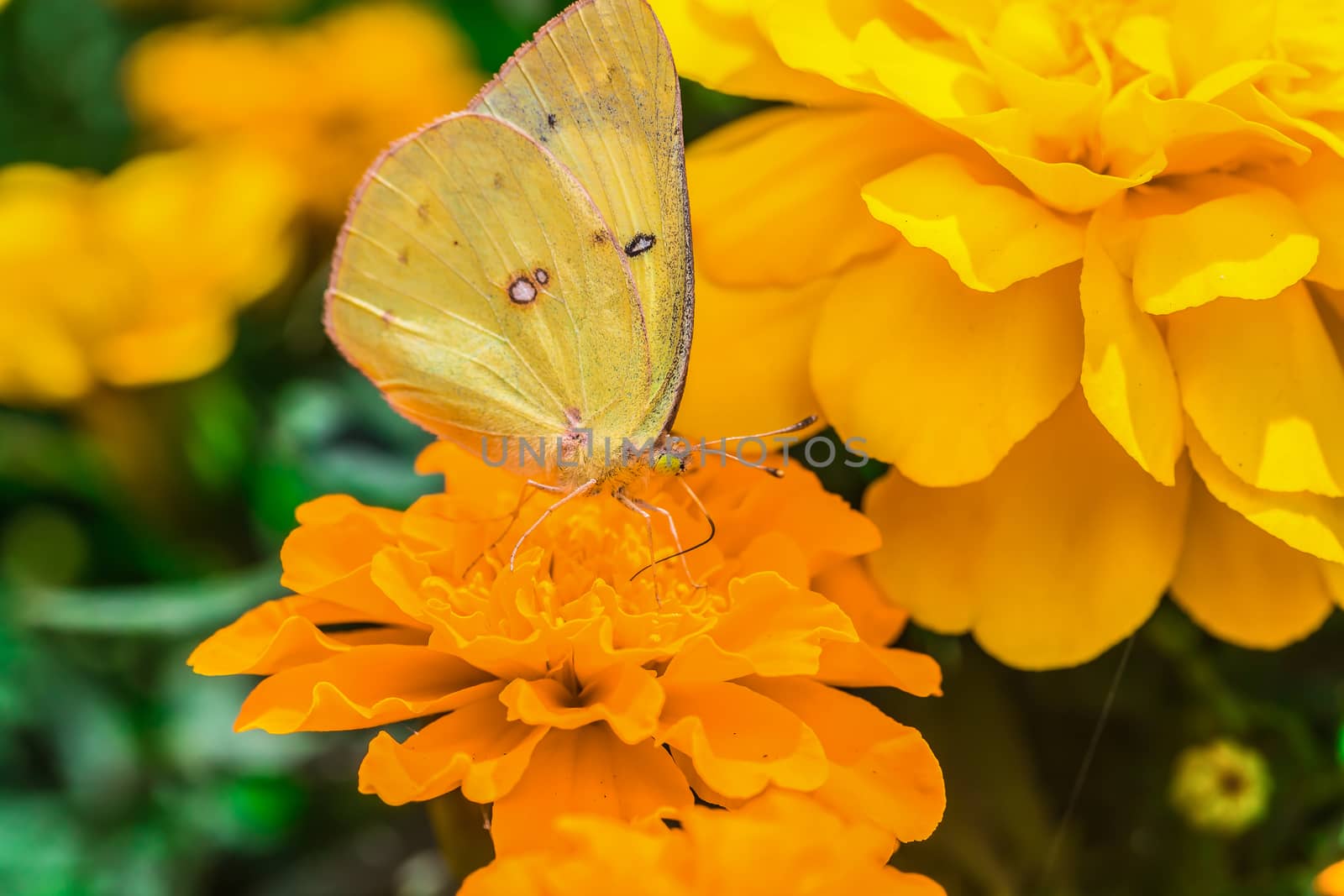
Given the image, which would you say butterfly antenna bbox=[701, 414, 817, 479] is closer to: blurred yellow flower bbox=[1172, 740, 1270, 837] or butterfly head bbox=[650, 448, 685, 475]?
butterfly head bbox=[650, 448, 685, 475]

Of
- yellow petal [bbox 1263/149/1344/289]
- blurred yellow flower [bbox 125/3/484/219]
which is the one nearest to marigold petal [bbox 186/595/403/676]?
yellow petal [bbox 1263/149/1344/289]

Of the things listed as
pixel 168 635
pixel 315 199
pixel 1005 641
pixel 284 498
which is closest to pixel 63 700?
pixel 168 635

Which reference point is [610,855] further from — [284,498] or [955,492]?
[284,498]

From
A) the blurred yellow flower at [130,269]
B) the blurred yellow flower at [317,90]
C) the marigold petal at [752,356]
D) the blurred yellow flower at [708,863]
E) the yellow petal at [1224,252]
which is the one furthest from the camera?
the blurred yellow flower at [317,90]

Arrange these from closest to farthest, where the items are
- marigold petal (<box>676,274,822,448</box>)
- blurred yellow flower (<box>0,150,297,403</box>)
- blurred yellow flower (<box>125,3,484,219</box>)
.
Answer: marigold petal (<box>676,274,822,448</box>)
blurred yellow flower (<box>0,150,297,403</box>)
blurred yellow flower (<box>125,3,484,219</box>)

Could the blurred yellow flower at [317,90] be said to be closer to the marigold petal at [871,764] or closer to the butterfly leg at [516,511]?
the butterfly leg at [516,511]

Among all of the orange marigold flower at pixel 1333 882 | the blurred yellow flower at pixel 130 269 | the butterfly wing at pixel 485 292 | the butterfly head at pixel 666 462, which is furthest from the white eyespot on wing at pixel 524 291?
the orange marigold flower at pixel 1333 882
